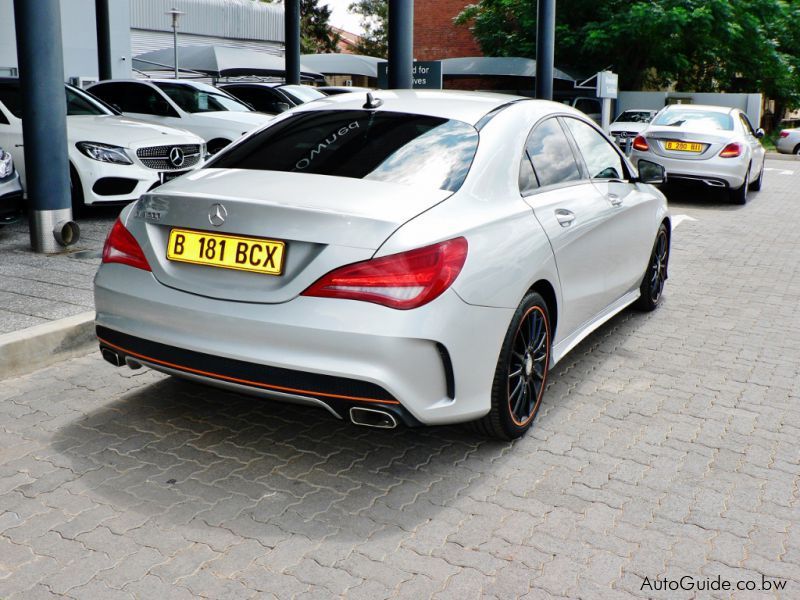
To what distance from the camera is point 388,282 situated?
3445 mm

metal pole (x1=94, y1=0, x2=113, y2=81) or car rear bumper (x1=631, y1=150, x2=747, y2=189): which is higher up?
metal pole (x1=94, y1=0, x2=113, y2=81)

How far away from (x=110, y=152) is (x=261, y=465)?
21.3 feet

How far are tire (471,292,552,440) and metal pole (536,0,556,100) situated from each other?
13.4 m

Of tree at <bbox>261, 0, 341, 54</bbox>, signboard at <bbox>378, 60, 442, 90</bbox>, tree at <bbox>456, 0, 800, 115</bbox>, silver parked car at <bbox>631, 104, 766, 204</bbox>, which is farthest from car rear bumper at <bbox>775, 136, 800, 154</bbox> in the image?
tree at <bbox>261, 0, 341, 54</bbox>

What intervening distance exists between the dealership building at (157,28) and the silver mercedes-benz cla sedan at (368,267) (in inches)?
811

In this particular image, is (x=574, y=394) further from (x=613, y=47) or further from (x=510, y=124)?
(x=613, y=47)

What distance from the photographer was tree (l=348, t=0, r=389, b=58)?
237 ft

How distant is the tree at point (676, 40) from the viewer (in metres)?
33.3

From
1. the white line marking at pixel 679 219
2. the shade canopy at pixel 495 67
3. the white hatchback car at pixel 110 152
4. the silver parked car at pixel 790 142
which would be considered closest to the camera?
the white hatchback car at pixel 110 152

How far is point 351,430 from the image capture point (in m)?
4.38

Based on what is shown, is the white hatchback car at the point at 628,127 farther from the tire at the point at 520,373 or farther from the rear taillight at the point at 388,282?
the rear taillight at the point at 388,282

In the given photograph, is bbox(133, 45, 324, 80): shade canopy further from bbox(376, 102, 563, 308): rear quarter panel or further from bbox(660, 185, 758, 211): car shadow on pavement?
bbox(376, 102, 563, 308): rear quarter panel

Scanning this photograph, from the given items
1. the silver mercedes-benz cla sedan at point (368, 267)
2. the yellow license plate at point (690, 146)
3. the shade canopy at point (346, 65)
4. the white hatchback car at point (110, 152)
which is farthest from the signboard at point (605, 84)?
the shade canopy at point (346, 65)

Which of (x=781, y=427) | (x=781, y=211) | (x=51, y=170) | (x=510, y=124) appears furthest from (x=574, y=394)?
(x=781, y=211)
